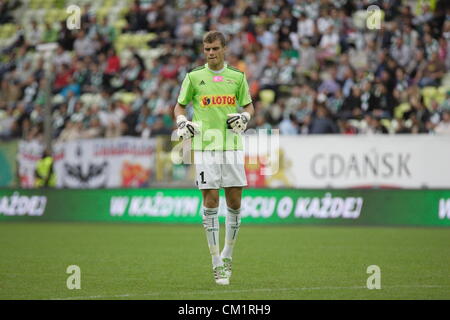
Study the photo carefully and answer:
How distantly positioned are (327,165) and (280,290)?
1204cm

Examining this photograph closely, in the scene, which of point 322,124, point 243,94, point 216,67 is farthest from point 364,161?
point 216,67

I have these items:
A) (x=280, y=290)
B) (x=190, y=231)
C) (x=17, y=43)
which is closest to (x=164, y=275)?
(x=280, y=290)

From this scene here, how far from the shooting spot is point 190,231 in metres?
19.3

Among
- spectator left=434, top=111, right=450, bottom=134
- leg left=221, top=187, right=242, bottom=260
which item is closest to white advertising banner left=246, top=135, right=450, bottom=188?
spectator left=434, top=111, right=450, bottom=134

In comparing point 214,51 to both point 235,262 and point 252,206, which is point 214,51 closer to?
point 235,262

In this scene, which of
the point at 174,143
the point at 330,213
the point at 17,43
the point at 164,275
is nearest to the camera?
the point at 164,275

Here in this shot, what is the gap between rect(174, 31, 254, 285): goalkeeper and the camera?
34.5 ft

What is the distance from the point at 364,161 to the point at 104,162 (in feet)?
21.1

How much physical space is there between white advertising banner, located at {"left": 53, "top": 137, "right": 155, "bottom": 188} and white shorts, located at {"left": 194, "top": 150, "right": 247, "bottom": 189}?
1212 cm

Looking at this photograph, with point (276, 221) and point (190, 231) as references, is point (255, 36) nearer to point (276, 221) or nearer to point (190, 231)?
point (276, 221)

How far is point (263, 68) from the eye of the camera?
25484mm

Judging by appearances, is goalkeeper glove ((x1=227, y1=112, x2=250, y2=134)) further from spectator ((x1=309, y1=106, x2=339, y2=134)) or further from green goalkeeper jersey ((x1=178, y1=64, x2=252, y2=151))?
spectator ((x1=309, y1=106, x2=339, y2=134))

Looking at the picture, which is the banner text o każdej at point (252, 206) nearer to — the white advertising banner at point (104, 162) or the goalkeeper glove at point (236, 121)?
the white advertising banner at point (104, 162)
